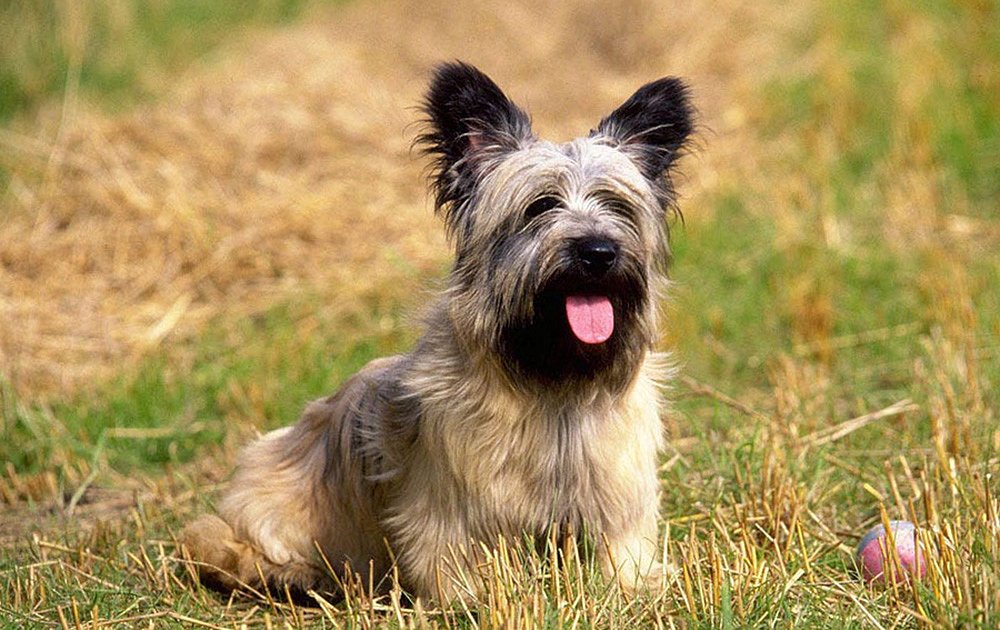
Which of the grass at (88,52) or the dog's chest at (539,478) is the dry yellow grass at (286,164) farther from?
the dog's chest at (539,478)

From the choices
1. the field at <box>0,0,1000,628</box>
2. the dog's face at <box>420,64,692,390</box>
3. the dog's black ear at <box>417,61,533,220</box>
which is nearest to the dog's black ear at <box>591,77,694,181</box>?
the dog's face at <box>420,64,692,390</box>

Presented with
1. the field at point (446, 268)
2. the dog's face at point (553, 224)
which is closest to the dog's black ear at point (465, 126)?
the dog's face at point (553, 224)

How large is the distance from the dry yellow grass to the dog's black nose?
3.30m

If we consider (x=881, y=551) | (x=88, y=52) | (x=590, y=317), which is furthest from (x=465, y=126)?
(x=88, y=52)

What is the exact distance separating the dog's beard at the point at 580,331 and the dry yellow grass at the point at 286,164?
124 inches

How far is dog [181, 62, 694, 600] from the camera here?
436 cm

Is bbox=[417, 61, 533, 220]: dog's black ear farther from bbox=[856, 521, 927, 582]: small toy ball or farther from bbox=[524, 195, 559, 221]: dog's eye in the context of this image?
bbox=[856, 521, 927, 582]: small toy ball

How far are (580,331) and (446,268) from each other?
439 cm

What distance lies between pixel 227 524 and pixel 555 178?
181 cm

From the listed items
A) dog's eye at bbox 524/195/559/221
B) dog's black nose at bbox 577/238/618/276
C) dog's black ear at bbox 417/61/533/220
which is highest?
dog's black ear at bbox 417/61/533/220

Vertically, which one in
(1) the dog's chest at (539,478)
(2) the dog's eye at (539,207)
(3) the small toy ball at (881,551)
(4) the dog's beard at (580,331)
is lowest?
(3) the small toy ball at (881,551)

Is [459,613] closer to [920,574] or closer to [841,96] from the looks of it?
[920,574]

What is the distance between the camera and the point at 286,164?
34.4 ft

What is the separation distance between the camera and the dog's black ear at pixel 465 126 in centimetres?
455
